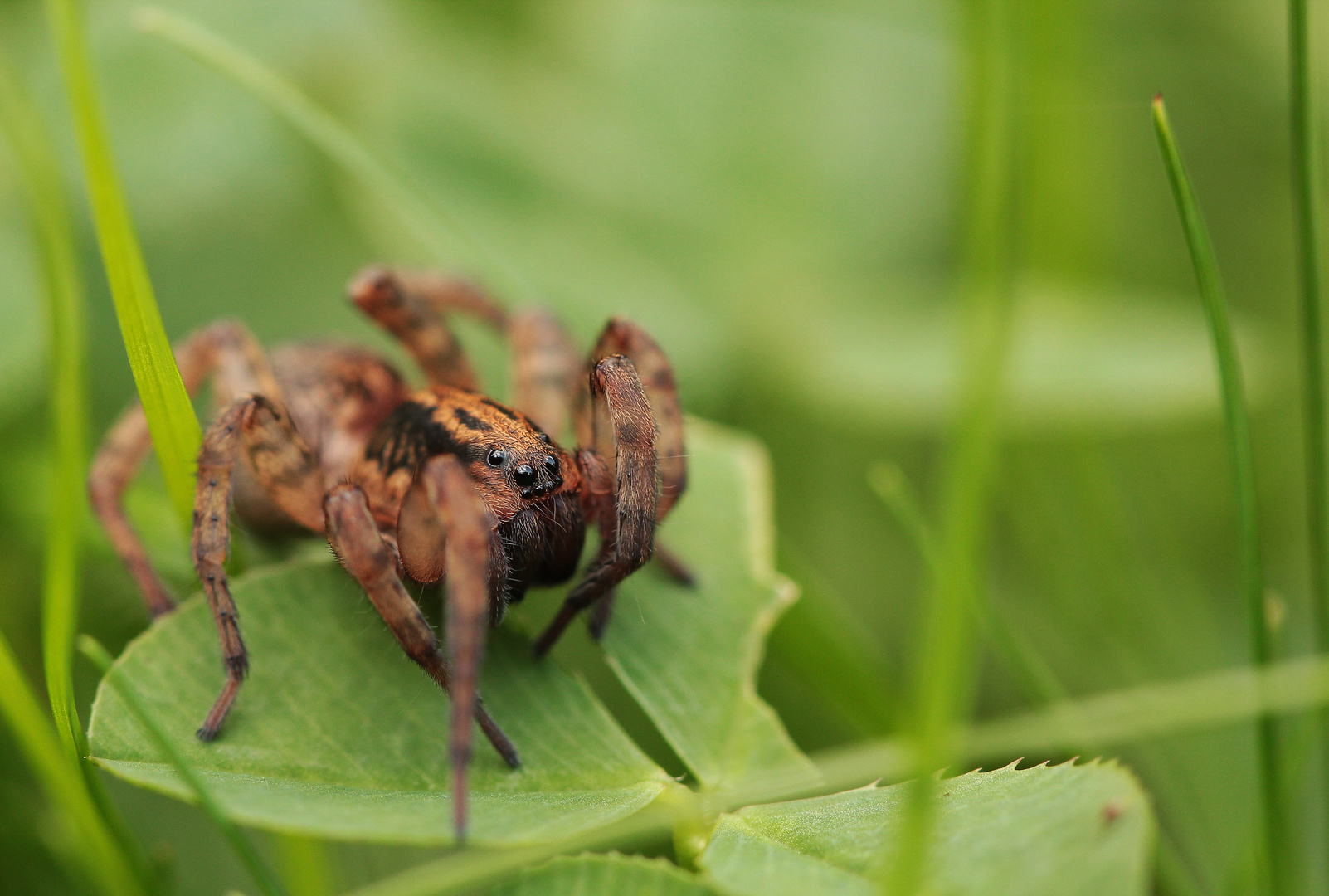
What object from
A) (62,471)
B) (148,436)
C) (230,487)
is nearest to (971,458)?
(230,487)

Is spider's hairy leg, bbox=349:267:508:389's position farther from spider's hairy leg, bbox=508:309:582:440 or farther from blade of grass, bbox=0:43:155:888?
blade of grass, bbox=0:43:155:888

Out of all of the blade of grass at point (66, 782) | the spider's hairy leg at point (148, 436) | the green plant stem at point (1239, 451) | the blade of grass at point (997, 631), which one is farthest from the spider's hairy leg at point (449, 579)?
the green plant stem at point (1239, 451)

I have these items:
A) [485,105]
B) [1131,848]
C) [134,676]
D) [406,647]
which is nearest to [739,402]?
[485,105]

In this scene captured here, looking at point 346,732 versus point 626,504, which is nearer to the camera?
point 346,732

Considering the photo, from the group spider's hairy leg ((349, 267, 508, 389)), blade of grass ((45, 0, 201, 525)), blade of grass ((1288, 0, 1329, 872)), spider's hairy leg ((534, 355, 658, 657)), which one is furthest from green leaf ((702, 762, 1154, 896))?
spider's hairy leg ((349, 267, 508, 389))

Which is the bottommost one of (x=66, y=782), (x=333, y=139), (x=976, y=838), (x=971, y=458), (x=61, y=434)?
(x=66, y=782)

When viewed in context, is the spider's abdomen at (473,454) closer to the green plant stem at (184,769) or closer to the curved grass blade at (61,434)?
the curved grass blade at (61,434)

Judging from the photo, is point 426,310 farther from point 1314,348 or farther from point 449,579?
point 1314,348
